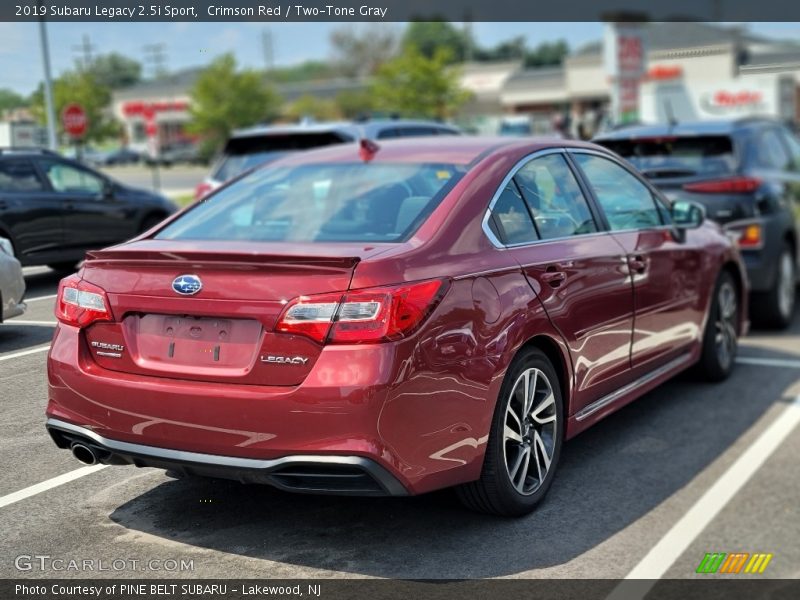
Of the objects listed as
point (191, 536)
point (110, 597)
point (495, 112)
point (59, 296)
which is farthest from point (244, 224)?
point (495, 112)

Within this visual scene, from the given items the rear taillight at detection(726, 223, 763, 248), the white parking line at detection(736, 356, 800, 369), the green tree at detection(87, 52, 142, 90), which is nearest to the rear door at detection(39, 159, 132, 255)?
the white parking line at detection(736, 356, 800, 369)

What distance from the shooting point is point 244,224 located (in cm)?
475

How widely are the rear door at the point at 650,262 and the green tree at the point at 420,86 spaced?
4563cm

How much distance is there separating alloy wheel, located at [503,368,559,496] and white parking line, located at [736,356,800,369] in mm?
3825

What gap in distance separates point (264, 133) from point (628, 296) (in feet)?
20.6

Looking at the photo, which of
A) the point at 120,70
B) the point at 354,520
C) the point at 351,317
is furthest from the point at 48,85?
the point at 120,70

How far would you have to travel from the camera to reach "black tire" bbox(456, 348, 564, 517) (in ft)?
13.6

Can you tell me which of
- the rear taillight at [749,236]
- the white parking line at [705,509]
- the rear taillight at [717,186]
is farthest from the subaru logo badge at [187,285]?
the rear taillight at [749,236]

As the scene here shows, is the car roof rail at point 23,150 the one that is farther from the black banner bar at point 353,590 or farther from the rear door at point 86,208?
the black banner bar at point 353,590

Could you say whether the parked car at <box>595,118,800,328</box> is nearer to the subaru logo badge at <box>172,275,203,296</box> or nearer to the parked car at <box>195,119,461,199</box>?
the parked car at <box>195,119,461,199</box>

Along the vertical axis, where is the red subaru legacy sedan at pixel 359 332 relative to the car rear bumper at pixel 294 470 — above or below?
above

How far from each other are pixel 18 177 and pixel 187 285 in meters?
3.01

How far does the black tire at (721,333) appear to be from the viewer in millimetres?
6828

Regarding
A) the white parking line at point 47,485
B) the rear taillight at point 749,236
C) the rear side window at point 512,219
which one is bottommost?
the white parking line at point 47,485
